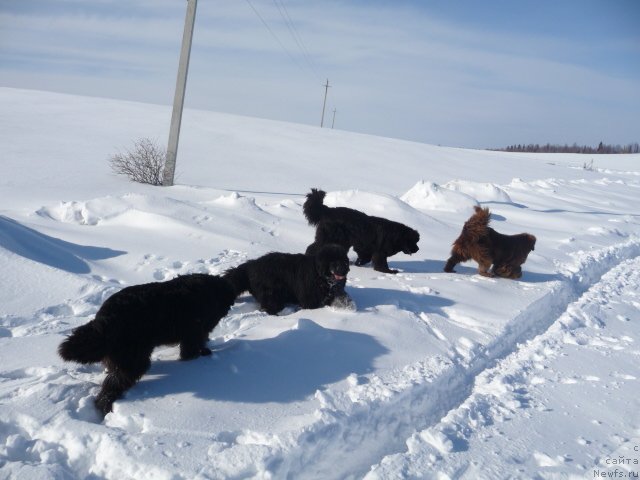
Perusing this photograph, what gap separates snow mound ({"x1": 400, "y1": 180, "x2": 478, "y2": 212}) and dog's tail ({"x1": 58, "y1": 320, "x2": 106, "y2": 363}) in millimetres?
11187

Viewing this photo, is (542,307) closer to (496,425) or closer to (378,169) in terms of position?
(496,425)

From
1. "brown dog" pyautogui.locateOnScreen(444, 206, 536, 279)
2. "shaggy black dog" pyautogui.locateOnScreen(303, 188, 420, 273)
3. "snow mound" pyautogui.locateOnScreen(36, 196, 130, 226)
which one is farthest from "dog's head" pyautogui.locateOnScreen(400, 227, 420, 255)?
"snow mound" pyautogui.locateOnScreen(36, 196, 130, 226)

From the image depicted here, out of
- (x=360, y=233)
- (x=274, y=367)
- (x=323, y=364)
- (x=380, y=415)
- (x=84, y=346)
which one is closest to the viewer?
(x=84, y=346)

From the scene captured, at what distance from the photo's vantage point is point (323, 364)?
463 cm

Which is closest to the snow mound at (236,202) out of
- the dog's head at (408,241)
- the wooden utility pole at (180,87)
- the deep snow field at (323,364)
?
the deep snow field at (323,364)

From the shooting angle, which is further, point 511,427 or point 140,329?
point 511,427

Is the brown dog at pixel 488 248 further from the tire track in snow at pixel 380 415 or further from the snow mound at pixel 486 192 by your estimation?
the snow mound at pixel 486 192

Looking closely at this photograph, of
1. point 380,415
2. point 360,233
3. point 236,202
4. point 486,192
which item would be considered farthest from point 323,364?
point 486,192

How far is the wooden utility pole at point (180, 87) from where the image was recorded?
46.6 feet

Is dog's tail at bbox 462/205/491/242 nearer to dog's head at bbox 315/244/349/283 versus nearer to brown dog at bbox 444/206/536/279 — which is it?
brown dog at bbox 444/206/536/279

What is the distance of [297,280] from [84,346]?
2835 mm

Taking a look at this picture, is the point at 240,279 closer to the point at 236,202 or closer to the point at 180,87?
the point at 236,202

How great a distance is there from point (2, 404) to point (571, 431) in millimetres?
4337

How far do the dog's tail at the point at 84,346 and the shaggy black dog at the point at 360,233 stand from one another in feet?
14.5
